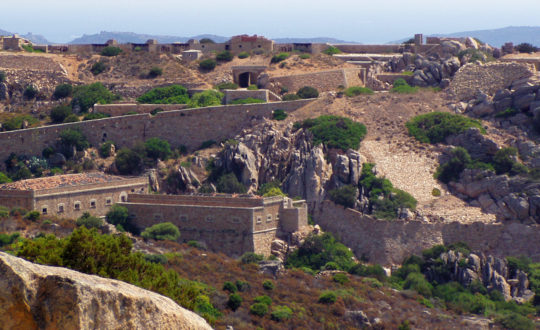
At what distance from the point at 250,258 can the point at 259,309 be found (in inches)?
322

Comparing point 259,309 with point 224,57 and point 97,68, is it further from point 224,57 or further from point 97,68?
point 97,68

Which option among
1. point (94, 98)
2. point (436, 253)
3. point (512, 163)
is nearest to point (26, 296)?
point (436, 253)

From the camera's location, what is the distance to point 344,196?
4881 centimetres

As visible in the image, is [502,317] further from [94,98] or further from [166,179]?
[94,98]

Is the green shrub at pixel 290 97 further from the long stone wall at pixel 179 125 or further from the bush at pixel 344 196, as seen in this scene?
the bush at pixel 344 196

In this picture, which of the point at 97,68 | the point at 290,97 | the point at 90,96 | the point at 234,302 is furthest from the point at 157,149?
the point at 234,302

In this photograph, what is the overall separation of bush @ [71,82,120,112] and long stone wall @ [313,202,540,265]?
21574 mm

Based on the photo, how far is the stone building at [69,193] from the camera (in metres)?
46.2

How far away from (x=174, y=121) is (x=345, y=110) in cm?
990

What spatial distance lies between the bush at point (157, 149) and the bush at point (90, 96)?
8049 mm

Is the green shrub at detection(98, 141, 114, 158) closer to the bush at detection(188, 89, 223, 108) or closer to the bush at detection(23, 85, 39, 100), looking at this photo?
the bush at detection(188, 89, 223, 108)

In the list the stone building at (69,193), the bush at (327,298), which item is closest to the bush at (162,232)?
the stone building at (69,193)

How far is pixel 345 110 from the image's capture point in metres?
57.9

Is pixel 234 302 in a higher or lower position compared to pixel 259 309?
higher
